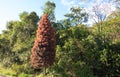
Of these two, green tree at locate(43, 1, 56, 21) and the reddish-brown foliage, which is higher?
green tree at locate(43, 1, 56, 21)

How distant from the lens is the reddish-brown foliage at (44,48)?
2622 centimetres

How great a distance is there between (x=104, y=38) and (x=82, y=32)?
2.78 meters

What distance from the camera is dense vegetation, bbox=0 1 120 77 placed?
26.6 meters

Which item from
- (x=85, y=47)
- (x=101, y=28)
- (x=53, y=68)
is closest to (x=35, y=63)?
(x=53, y=68)

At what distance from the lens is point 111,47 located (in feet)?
90.8

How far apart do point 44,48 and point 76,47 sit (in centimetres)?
398

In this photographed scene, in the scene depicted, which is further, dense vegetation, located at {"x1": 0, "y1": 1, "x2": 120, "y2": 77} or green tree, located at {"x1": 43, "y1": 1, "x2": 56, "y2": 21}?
green tree, located at {"x1": 43, "y1": 1, "x2": 56, "y2": 21}

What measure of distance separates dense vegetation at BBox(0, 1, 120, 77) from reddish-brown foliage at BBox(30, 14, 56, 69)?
1.14m

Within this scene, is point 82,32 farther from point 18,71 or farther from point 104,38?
point 18,71

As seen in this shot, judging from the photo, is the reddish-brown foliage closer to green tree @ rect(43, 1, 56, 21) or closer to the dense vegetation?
the dense vegetation

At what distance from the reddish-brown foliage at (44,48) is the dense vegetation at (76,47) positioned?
3.73 ft

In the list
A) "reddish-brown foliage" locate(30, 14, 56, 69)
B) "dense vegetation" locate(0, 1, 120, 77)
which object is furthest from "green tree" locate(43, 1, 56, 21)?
"reddish-brown foliage" locate(30, 14, 56, 69)

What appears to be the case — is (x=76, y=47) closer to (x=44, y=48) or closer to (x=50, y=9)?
(x=44, y=48)

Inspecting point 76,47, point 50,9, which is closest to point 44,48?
point 76,47
